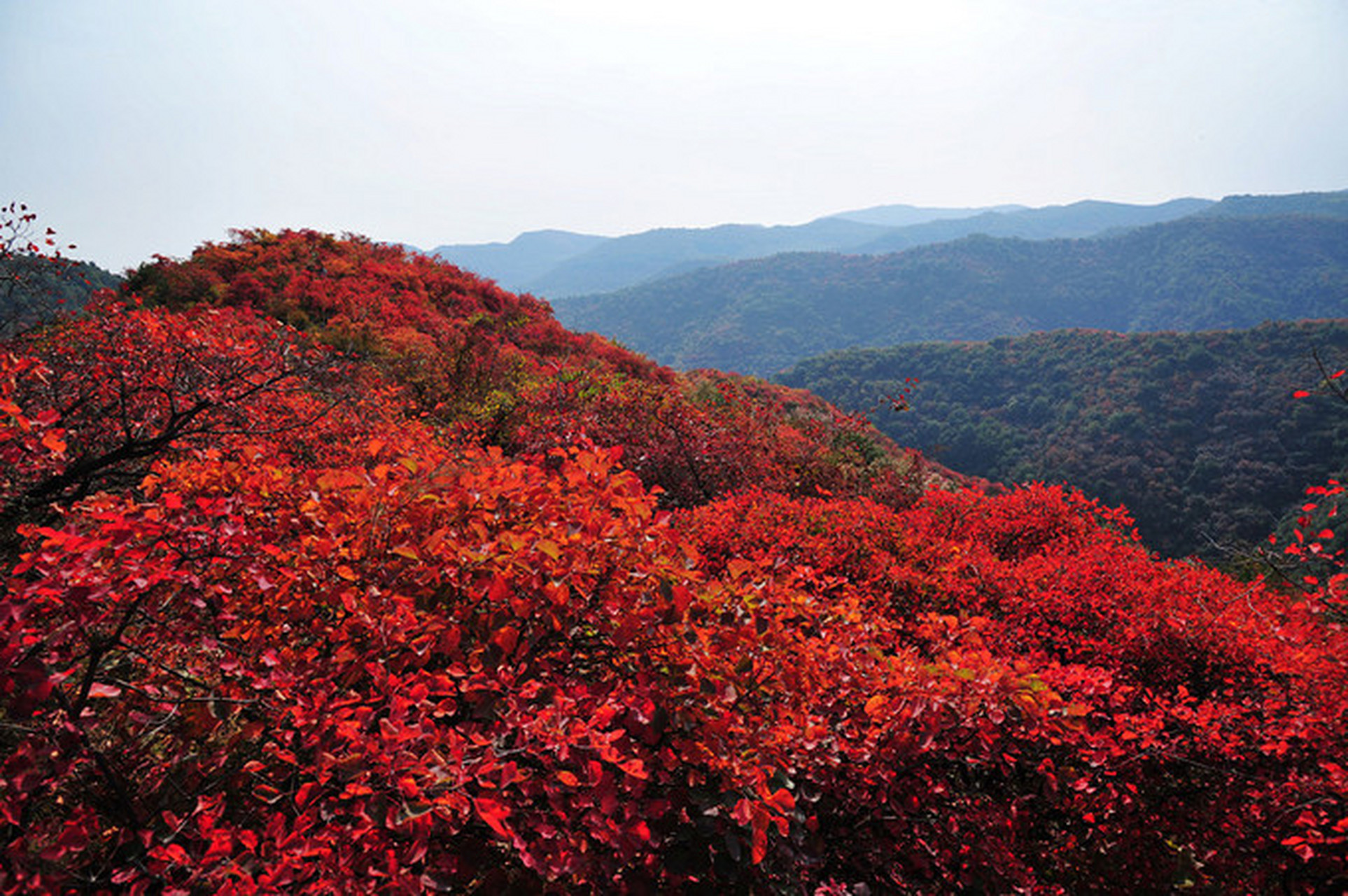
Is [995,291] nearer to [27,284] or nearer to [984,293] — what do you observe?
[984,293]

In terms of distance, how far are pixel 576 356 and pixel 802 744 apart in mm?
16425

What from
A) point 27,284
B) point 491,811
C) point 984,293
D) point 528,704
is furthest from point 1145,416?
point 984,293

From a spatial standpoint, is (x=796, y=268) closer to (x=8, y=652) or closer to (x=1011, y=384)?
(x=1011, y=384)

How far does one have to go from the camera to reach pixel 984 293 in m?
165

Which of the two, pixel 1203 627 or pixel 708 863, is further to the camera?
pixel 1203 627

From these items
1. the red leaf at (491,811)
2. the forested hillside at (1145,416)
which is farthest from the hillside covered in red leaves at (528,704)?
the forested hillside at (1145,416)

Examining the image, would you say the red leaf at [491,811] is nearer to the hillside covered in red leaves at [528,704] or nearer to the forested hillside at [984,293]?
the hillside covered in red leaves at [528,704]

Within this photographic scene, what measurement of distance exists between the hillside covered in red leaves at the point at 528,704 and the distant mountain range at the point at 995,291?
5080 inches

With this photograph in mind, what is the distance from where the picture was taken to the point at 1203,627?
4.39 meters

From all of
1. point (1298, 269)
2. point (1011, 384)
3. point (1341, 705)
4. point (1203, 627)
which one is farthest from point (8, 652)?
point (1298, 269)

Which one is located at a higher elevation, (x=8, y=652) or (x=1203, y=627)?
(x=8, y=652)

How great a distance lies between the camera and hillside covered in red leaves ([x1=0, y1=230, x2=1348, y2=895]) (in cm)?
163

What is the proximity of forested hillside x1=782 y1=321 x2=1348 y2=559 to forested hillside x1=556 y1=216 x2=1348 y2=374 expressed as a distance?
70.6m

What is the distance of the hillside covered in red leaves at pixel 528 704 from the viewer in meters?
1.63
